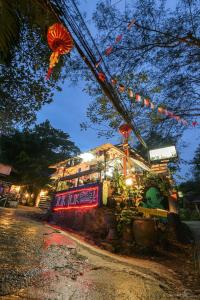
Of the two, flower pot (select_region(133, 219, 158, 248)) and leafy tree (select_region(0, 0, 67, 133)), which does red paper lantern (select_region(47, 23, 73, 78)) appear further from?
flower pot (select_region(133, 219, 158, 248))

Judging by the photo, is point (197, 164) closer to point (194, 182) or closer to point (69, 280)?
point (194, 182)

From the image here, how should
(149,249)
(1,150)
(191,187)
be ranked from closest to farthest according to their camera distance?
(149,249) < (1,150) < (191,187)

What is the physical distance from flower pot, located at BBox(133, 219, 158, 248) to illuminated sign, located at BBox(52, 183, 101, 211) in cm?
293

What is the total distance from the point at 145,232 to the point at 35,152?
91.1 ft

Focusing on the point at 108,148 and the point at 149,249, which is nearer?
the point at 149,249

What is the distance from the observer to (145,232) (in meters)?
8.88

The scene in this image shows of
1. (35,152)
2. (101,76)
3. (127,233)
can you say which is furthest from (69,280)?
(35,152)

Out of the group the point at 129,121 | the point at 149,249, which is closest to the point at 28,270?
the point at 149,249

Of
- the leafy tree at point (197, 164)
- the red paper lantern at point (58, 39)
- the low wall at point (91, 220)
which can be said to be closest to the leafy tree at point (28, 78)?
the red paper lantern at point (58, 39)

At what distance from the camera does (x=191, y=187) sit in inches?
1587

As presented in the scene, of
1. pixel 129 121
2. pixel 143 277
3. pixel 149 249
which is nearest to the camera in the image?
pixel 143 277

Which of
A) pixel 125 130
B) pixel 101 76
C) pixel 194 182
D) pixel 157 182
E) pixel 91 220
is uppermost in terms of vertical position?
pixel 194 182

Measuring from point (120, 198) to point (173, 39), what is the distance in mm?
8365

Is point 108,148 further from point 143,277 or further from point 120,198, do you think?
point 143,277
